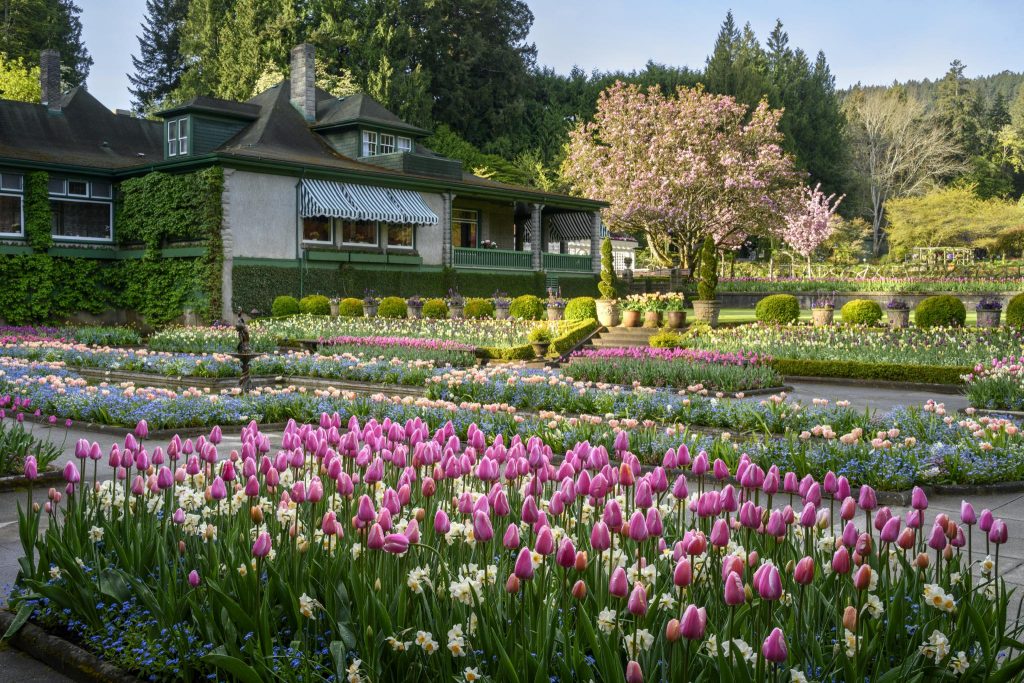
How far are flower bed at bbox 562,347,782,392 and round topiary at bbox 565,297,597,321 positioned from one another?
7772mm

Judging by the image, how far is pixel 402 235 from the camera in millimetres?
34750

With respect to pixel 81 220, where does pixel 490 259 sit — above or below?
below

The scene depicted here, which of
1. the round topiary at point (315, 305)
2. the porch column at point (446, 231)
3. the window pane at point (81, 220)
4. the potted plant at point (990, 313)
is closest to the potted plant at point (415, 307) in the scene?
the round topiary at point (315, 305)

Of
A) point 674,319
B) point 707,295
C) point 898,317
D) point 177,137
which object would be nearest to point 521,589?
point 674,319

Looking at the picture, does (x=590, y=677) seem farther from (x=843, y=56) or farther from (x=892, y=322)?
(x=843, y=56)

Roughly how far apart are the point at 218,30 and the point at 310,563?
5704 cm

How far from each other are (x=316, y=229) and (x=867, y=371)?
20766mm

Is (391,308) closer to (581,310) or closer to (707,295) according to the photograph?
(581,310)

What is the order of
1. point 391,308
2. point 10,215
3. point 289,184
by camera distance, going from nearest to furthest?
point 391,308 < point 10,215 < point 289,184

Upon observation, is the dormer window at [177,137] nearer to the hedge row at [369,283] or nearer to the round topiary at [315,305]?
the hedge row at [369,283]

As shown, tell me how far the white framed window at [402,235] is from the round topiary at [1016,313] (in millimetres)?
20994

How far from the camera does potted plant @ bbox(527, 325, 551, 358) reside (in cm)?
2098

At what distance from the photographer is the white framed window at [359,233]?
3284 centimetres

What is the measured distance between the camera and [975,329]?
20.1 meters
